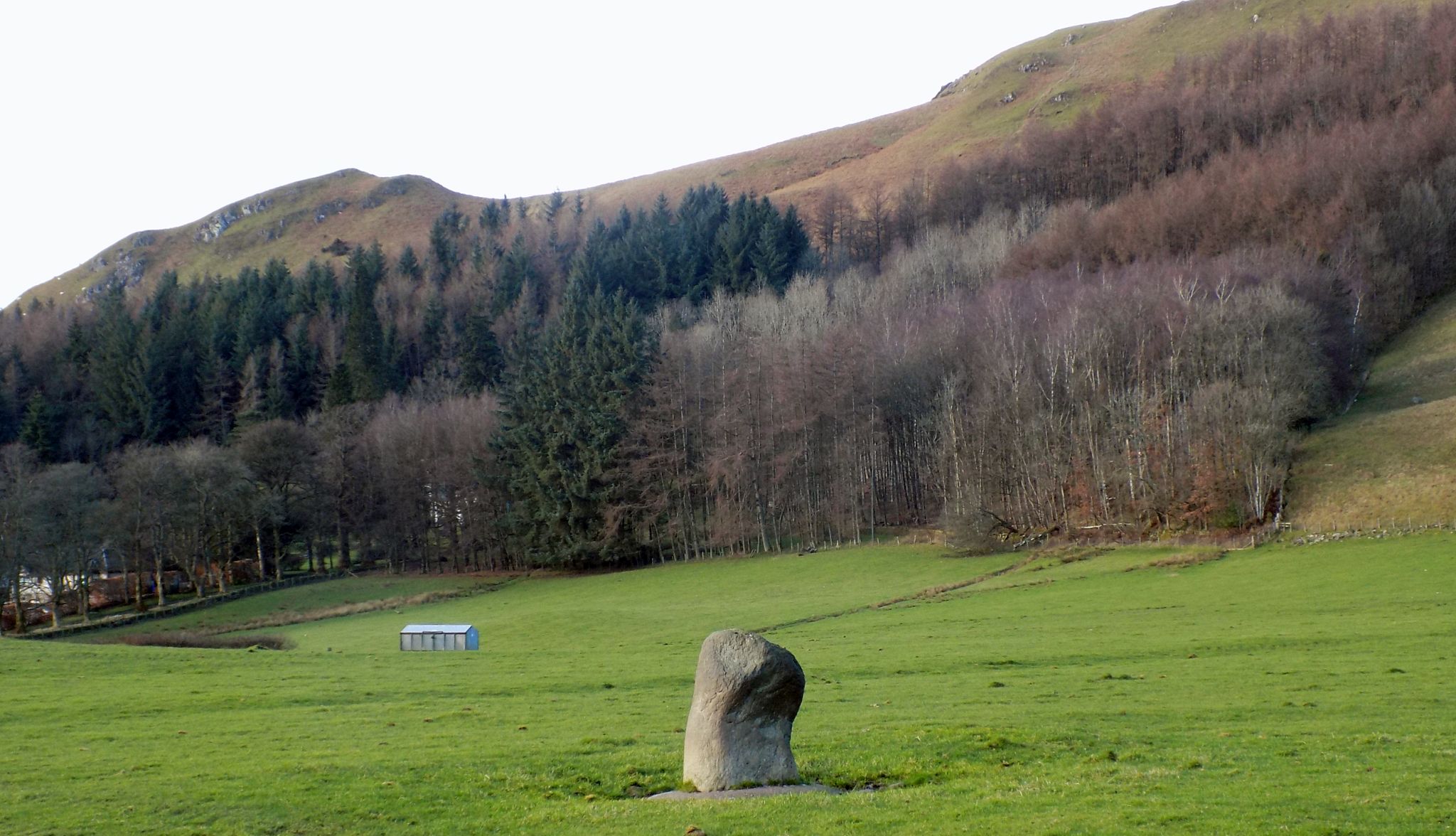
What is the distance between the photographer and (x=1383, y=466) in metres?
59.6

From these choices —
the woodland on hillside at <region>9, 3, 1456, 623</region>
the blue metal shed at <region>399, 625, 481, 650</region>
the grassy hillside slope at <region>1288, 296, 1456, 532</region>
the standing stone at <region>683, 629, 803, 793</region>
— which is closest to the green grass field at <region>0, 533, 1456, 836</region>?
the standing stone at <region>683, 629, 803, 793</region>

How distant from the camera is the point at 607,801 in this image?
15414 millimetres

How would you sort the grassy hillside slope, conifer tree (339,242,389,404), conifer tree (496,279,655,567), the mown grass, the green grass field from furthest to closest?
conifer tree (339,242,389,404), conifer tree (496,279,655,567), the mown grass, the grassy hillside slope, the green grass field

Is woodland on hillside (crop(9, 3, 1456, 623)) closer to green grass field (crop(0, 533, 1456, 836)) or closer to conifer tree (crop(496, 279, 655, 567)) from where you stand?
conifer tree (crop(496, 279, 655, 567))

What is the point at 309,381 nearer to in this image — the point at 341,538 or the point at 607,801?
the point at 341,538

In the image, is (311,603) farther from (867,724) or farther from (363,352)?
(867,724)

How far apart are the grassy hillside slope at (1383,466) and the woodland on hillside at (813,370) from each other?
89.3 inches

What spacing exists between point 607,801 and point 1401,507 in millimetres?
54114

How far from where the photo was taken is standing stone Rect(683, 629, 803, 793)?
15562 mm

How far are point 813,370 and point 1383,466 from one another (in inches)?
1481

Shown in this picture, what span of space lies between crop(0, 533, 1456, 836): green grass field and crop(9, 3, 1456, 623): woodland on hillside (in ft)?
77.6

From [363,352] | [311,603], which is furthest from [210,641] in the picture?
[363,352]

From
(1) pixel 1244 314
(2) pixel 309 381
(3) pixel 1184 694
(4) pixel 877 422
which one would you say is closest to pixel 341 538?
(2) pixel 309 381

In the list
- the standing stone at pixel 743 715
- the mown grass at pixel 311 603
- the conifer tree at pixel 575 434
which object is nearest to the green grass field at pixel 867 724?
the standing stone at pixel 743 715
